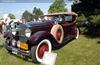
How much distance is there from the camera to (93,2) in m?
12.2

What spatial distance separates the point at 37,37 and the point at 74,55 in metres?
1.84

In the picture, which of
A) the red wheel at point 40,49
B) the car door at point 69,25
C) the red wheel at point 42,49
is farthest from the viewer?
the car door at point 69,25

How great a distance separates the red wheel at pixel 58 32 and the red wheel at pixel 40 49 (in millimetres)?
760

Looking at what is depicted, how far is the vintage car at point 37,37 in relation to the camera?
7.59m

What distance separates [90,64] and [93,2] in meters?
5.80

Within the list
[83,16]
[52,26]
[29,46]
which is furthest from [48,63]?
[83,16]

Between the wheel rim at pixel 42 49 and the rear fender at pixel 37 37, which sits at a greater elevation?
the rear fender at pixel 37 37

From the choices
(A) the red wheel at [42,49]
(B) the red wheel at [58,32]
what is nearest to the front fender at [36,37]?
(A) the red wheel at [42,49]

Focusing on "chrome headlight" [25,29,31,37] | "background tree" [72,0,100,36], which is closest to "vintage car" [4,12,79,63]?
"chrome headlight" [25,29,31,37]

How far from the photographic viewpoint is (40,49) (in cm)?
779

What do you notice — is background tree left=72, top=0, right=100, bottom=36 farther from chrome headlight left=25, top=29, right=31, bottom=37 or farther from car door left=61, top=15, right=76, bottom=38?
chrome headlight left=25, top=29, right=31, bottom=37

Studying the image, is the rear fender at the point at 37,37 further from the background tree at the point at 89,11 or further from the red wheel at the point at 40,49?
the background tree at the point at 89,11

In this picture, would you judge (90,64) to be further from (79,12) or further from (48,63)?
(79,12)

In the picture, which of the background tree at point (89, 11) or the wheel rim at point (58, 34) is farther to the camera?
the background tree at point (89, 11)
